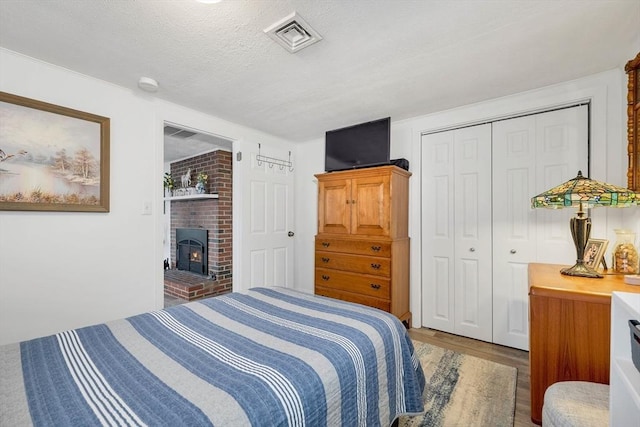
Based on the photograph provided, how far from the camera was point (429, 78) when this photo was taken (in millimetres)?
2146

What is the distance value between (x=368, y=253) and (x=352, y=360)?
5.70ft

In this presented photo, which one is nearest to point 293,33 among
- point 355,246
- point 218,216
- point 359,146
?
point 359,146

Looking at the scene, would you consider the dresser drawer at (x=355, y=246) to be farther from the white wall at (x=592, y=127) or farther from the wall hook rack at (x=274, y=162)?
the wall hook rack at (x=274, y=162)

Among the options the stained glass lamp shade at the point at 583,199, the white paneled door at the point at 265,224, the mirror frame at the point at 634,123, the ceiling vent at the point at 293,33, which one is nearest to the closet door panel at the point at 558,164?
the mirror frame at the point at 634,123

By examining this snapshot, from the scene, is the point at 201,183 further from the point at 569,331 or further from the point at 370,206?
the point at 569,331

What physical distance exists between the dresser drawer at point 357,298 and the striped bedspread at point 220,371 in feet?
3.70

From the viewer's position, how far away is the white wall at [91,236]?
1.83 metres

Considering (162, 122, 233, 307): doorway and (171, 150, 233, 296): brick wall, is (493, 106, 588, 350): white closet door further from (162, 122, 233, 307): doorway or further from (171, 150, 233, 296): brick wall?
(171, 150, 233, 296): brick wall

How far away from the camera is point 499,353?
244 cm

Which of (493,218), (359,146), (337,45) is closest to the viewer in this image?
(337,45)

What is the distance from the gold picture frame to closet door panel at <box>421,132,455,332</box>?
3.51 feet

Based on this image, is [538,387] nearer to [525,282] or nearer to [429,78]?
[525,282]

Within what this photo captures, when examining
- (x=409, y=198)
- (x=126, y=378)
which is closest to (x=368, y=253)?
(x=409, y=198)

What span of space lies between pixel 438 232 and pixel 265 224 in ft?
6.58
